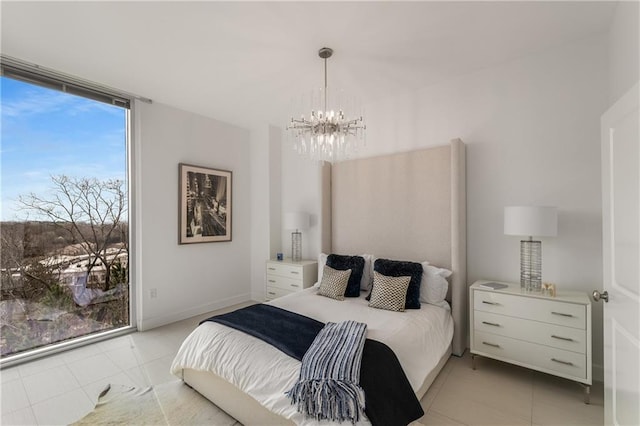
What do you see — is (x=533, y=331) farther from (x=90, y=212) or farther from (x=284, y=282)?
(x=90, y=212)

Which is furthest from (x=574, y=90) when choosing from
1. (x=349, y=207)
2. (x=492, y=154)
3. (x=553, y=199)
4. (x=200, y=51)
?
(x=200, y=51)

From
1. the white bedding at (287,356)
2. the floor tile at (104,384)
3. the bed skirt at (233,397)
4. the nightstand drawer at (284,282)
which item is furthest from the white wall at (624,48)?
the floor tile at (104,384)

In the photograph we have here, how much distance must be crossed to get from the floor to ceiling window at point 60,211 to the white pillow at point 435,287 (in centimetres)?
350

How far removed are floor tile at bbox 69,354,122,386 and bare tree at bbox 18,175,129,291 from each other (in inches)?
33.4

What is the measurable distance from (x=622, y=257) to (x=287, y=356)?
6.34ft

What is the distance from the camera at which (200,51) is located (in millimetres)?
2656

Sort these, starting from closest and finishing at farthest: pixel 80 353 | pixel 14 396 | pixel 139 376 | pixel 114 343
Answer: pixel 14 396 → pixel 139 376 → pixel 80 353 → pixel 114 343

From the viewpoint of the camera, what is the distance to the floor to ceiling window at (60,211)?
9.18 ft

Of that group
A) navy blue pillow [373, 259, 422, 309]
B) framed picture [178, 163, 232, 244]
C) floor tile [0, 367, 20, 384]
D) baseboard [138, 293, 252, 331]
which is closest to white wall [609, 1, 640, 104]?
navy blue pillow [373, 259, 422, 309]

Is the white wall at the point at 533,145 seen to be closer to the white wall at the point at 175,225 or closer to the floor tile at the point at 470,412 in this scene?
the floor tile at the point at 470,412

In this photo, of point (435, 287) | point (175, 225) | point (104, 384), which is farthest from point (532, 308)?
point (175, 225)

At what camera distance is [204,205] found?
169 inches

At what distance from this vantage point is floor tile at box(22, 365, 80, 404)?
233 cm

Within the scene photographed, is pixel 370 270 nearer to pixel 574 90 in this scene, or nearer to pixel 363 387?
pixel 363 387
